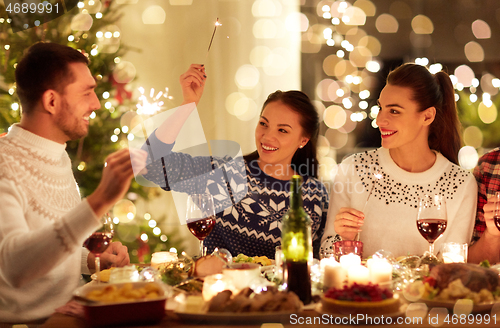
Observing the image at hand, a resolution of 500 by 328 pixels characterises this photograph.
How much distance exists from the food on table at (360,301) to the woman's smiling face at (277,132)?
115cm

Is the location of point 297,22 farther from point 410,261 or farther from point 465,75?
point 410,261

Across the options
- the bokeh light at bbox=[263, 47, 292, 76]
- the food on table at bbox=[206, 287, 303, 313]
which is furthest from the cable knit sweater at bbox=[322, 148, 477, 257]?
the bokeh light at bbox=[263, 47, 292, 76]

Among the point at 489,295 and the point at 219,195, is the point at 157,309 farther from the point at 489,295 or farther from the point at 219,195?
the point at 219,195

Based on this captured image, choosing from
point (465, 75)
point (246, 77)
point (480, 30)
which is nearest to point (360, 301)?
point (246, 77)

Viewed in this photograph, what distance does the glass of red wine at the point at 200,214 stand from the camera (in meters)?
1.33

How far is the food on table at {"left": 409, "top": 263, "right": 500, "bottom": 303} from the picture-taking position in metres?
1.03

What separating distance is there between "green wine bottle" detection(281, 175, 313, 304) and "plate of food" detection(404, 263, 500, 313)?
0.28 metres

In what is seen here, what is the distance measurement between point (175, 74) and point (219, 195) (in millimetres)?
2181

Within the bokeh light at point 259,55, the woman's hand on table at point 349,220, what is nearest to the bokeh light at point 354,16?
the bokeh light at point 259,55

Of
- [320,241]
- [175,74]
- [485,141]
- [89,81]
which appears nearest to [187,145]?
[175,74]

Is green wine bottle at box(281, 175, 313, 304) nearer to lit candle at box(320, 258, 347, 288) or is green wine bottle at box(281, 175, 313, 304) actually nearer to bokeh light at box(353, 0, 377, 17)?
lit candle at box(320, 258, 347, 288)

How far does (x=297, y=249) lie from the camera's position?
108cm

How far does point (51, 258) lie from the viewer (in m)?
1.08

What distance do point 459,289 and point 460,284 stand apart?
15mm
